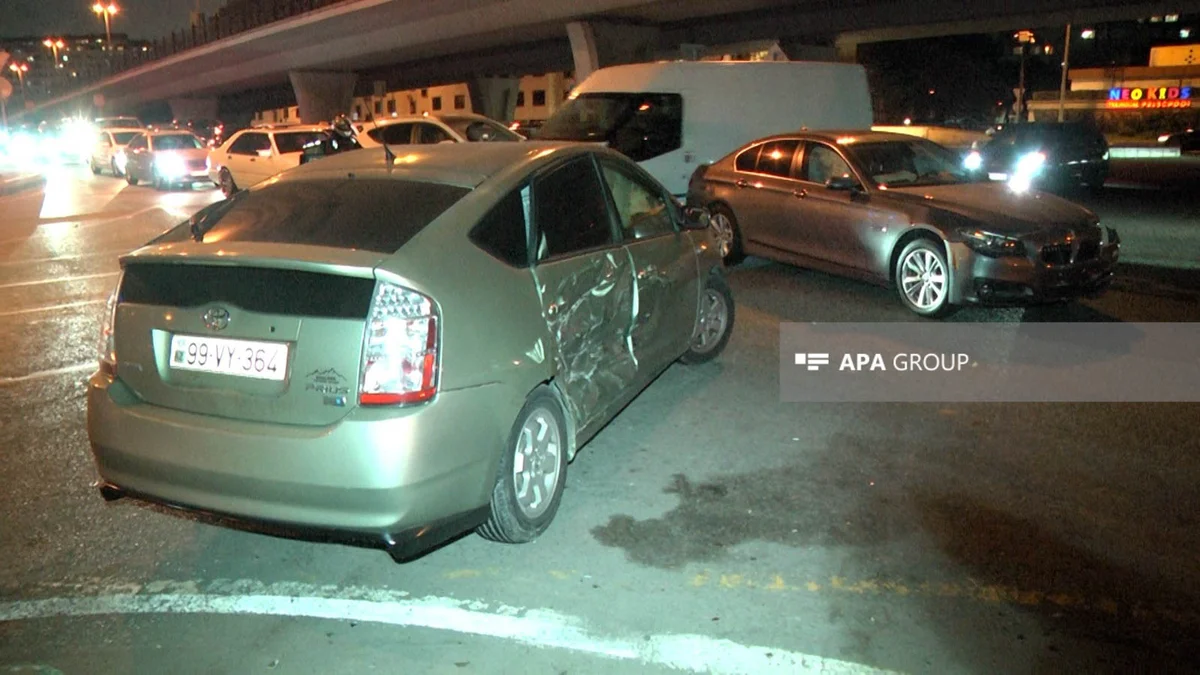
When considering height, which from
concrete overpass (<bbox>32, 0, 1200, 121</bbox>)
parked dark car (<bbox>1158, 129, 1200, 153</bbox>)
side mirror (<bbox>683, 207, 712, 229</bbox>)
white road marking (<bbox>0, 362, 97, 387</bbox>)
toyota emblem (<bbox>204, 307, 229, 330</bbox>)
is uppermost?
concrete overpass (<bbox>32, 0, 1200, 121</bbox>)

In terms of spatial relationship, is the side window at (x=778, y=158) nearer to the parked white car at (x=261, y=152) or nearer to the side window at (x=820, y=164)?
the side window at (x=820, y=164)

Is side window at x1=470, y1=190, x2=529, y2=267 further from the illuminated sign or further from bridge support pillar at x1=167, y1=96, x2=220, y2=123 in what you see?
bridge support pillar at x1=167, y1=96, x2=220, y2=123

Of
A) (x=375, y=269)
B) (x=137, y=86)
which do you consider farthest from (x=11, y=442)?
(x=137, y=86)

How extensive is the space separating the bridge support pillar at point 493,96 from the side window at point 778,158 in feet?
159

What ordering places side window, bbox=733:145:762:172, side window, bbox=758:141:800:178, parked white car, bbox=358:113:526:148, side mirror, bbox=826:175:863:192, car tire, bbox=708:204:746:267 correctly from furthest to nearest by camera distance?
parked white car, bbox=358:113:526:148
car tire, bbox=708:204:746:267
side window, bbox=733:145:762:172
side window, bbox=758:141:800:178
side mirror, bbox=826:175:863:192

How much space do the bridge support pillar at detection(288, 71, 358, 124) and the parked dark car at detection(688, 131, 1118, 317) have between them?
140ft

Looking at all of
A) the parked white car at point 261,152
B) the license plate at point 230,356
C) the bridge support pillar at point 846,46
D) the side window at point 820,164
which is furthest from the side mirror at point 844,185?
the bridge support pillar at point 846,46

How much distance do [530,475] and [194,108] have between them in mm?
74497

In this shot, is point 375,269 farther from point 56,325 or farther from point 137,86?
point 137,86

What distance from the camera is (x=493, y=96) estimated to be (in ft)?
192

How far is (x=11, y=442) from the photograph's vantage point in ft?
19.2

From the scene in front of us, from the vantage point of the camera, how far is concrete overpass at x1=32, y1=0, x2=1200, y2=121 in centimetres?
2769

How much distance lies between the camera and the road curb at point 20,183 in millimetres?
25513

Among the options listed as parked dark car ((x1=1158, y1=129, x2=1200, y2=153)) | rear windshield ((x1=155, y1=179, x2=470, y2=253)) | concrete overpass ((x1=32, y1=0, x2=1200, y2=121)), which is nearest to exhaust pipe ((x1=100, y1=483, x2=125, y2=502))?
rear windshield ((x1=155, y1=179, x2=470, y2=253))
